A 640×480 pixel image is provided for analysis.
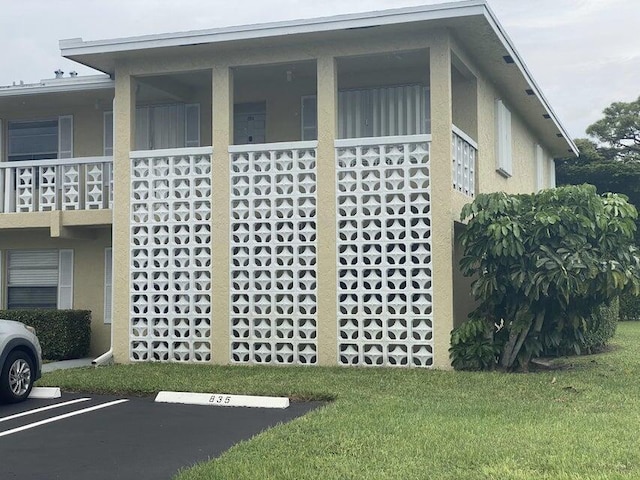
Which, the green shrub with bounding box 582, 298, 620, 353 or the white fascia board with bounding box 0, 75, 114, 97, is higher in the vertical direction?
the white fascia board with bounding box 0, 75, 114, 97

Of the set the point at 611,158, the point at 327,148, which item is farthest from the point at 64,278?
the point at 611,158

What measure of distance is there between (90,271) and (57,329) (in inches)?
57.9

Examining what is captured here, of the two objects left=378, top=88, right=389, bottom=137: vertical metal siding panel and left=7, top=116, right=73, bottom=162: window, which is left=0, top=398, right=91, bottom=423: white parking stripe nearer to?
left=378, top=88, right=389, bottom=137: vertical metal siding panel

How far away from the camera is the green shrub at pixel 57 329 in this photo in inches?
554

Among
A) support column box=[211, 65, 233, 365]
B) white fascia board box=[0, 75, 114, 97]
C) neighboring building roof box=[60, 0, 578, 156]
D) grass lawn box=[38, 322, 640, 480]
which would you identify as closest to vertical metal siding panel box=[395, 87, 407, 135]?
neighboring building roof box=[60, 0, 578, 156]

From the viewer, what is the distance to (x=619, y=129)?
3781cm

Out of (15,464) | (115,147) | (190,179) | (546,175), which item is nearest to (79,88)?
(115,147)

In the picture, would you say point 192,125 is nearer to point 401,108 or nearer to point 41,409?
point 401,108

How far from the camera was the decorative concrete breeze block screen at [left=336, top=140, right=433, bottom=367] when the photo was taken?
1171cm

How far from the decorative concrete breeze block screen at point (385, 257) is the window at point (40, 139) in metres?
6.72

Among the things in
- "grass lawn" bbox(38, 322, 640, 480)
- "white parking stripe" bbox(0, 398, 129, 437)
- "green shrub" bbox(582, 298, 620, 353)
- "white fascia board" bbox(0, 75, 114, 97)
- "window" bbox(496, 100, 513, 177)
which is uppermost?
"white fascia board" bbox(0, 75, 114, 97)

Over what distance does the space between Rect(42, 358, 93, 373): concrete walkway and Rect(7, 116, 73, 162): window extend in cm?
438

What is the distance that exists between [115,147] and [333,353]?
5124 mm

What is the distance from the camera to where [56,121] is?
16.0 meters
